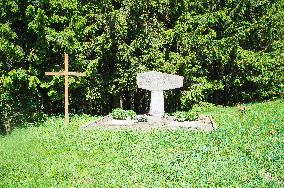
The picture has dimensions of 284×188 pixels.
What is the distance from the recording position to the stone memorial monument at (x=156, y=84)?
1627 centimetres

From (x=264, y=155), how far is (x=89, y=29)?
1173cm

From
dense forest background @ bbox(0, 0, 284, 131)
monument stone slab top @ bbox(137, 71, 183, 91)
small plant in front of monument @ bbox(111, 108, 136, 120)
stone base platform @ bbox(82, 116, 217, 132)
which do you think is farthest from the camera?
dense forest background @ bbox(0, 0, 284, 131)

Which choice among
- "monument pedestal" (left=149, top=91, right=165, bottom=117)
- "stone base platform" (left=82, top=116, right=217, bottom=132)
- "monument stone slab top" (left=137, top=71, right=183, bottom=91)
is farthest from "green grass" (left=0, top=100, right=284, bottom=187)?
"monument stone slab top" (left=137, top=71, right=183, bottom=91)

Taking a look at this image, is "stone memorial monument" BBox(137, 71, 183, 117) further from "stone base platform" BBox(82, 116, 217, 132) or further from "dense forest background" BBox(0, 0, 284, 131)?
"dense forest background" BBox(0, 0, 284, 131)

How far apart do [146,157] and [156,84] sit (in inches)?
266

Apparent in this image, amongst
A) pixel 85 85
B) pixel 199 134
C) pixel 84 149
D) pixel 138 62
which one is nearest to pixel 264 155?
pixel 199 134

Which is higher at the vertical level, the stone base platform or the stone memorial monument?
the stone memorial monument

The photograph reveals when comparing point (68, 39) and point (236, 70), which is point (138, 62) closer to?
point (68, 39)

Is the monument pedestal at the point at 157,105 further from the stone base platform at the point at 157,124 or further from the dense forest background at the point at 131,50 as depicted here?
the dense forest background at the point at 131,50

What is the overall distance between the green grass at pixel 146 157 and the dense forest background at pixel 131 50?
4.33 meters

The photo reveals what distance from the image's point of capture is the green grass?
27.0 ft

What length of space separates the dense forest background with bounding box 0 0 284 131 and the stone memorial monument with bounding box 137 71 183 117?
220 cm

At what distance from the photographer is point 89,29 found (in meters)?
18.8

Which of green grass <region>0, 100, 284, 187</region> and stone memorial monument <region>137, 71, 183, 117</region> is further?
stone memorial monument <region>137, 71, 183, 117</region>
